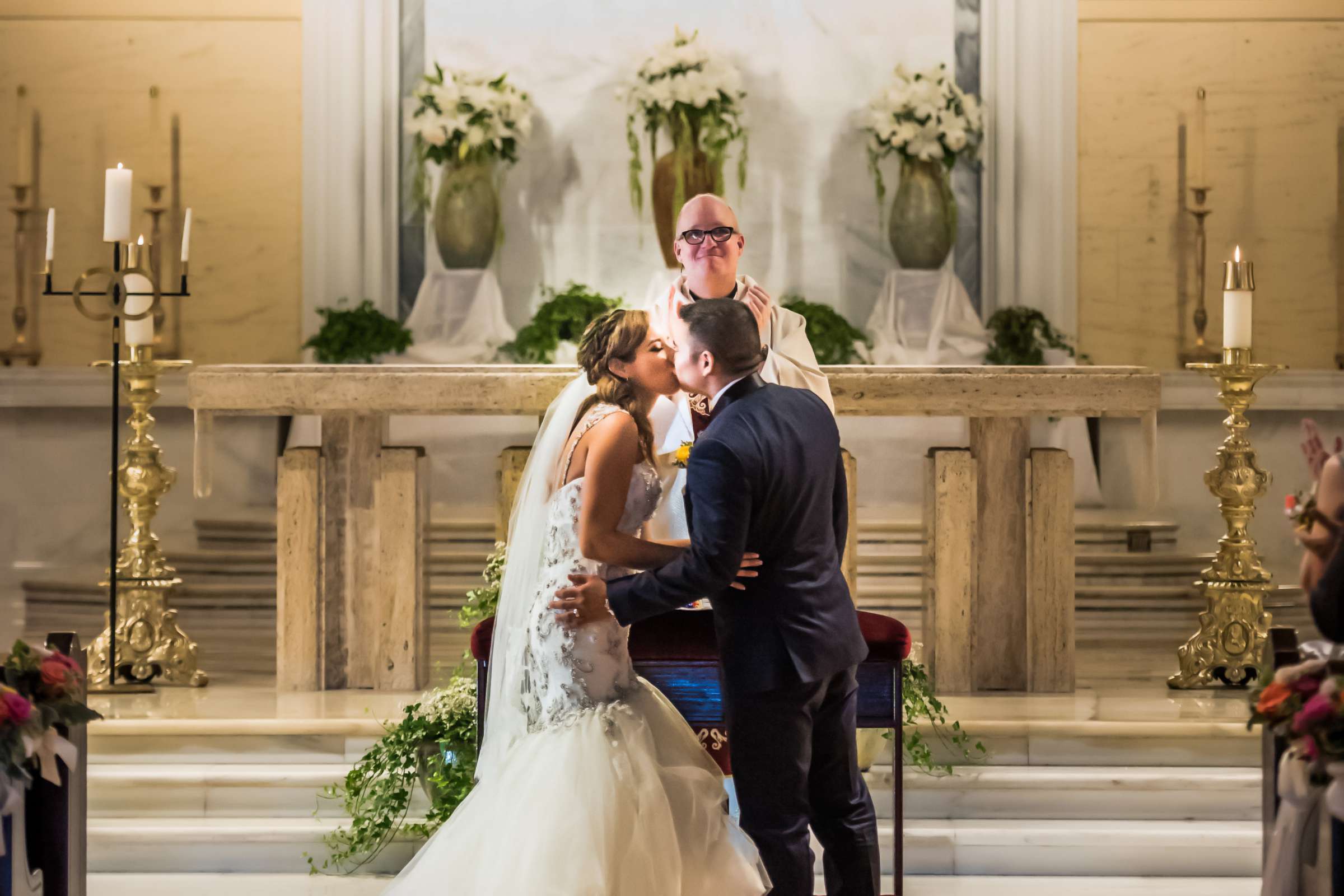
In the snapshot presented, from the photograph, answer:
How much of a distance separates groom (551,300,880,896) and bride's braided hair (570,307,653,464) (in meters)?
0.31

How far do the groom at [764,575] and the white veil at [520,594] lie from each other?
1.67ft

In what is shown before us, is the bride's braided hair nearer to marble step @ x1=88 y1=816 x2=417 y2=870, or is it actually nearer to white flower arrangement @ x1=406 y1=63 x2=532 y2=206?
marble step @ x1=88 y1=816 x2=417 y2=870

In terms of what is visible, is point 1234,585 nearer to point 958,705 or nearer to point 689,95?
point 958,705

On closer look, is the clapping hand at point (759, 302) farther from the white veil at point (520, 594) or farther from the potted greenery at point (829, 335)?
the potted greenery at point (829, 335)

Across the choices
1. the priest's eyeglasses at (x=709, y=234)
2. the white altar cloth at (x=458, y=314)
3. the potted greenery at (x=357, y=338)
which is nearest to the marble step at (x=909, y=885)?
the priest's eyeglasses at (x=709, y=234)

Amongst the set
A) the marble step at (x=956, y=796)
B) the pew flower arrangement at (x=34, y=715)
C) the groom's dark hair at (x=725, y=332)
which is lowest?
the marble step at (x=956, y=796)

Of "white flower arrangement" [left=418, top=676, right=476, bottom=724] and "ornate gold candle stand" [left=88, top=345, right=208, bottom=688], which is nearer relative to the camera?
"white flower arrangement" [left=418, top=676, right=476, bottom=724]

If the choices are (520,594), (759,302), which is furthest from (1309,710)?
(759,302)

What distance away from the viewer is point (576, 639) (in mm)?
3961

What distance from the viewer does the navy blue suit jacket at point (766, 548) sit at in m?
3.48

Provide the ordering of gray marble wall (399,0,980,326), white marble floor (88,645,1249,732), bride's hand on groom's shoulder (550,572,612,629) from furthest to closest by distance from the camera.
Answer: gray marble wall (399,0,980,326) → white marble floor (88,645,1249,732) → bride's hand on groom's shoulder (550,572,612,629)

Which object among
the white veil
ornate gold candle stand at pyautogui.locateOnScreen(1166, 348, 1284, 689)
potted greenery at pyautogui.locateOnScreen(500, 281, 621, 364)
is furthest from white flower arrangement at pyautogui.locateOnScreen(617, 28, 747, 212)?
the white veil

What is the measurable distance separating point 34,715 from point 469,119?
20.0ft

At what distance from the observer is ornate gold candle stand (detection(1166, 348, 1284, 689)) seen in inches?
239
